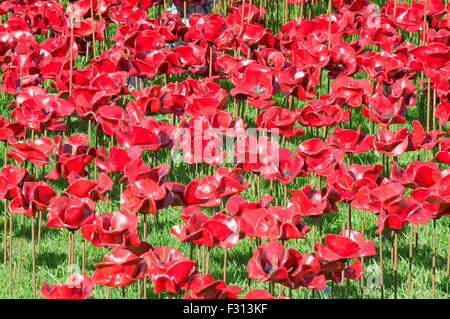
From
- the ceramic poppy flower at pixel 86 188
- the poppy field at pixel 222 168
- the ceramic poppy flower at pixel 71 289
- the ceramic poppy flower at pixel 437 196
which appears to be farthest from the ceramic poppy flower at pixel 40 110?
the ceramic poppy flower at pixel 437 196

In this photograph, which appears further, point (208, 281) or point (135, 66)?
point (135, 66)

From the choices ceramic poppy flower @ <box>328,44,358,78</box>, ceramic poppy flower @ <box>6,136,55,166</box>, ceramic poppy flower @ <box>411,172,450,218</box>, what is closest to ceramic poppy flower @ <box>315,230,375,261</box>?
ceramic poppy flower @ <box>411,172,450,218</box>

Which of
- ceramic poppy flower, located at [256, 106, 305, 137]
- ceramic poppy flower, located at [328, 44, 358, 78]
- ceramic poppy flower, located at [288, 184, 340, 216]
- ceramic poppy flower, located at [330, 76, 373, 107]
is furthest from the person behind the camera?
ceramic poppy flower, located at [328, 44, 358, 78]

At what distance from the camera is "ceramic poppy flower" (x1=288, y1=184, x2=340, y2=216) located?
2.05 m

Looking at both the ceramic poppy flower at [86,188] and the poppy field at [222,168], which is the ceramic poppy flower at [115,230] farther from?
the ceramic poppy flower at [86,188]

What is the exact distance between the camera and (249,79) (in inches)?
111

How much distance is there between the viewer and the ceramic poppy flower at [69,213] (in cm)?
197

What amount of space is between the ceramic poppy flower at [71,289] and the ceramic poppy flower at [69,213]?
27cm

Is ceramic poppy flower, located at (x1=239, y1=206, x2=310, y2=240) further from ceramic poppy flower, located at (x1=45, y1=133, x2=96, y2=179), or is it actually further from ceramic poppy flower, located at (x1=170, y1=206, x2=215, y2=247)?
ceramic poppy flower, located at (x1=45, y1=133, x2=96, y2=179)

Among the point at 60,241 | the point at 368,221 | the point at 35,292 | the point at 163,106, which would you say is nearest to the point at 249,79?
the point at 163,106

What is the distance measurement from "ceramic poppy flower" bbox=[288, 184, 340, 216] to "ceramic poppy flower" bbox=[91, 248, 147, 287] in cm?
45

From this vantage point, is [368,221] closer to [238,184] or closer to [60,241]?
[238,184]

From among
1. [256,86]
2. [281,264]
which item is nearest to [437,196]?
[281,264]
